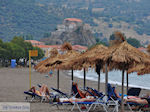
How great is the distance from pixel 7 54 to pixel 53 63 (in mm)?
50346

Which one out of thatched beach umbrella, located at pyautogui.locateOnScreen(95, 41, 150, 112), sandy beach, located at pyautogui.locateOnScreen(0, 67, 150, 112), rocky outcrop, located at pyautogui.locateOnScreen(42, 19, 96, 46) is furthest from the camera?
rocky outcrop, located at pyautogui.locateOnScreen(42, 19, 96, 46)

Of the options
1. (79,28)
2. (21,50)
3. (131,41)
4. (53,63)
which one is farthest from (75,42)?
(53,63)

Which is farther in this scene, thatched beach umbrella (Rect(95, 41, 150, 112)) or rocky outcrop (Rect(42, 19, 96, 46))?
rocky outcrop (Rect(42, 19, 96, 46))

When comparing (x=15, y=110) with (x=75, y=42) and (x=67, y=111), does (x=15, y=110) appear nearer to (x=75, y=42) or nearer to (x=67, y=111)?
(x=67, y=111)

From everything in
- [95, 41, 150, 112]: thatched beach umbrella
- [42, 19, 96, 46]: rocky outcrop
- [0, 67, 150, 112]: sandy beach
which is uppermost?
[95, 41, 150, 112]: thatched beach umbrella

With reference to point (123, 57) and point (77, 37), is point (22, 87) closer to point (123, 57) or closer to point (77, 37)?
point (123, 57)

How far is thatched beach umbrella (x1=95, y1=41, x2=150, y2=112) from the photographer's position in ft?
29.9

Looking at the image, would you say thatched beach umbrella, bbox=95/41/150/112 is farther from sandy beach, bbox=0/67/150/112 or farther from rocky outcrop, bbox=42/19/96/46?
rocky outcrop, bbox=42/19/96/46

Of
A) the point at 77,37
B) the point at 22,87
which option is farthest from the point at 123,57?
the point at 77,37

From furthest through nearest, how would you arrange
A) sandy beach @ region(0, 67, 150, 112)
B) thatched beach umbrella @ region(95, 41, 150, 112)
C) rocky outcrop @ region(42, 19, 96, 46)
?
rocky outcrop @ region(42, 19, 96, 46), sandy beach @ region(0, 67, 150, 112), thatched beach umbrella @ region(95, 41, 150, 112)

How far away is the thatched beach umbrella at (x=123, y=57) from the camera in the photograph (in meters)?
9.11

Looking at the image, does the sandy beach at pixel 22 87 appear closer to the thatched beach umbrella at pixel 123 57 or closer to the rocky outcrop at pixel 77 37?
the thatched beach umbrella at pixel 123 57

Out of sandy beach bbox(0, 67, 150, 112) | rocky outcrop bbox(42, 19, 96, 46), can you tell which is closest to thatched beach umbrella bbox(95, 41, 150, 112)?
sandy beach bbox(0, 67, 150, 112)

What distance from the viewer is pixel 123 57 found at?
9078 millimetres
